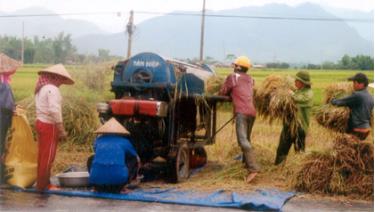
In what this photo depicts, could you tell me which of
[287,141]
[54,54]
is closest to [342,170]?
[287,141]

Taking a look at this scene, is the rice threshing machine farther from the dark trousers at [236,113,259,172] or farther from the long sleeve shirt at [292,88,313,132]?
the long sleeve shirt at [292,88,313,132]

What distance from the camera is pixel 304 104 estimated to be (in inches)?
359

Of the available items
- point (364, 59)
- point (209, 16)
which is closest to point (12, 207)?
point (364, 59)

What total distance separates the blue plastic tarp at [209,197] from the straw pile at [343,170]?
365 millimetres

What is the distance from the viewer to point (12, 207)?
6902mm

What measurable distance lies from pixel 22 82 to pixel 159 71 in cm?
962

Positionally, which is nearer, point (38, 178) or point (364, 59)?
point (38, 178)

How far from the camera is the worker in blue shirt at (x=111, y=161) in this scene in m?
7.47

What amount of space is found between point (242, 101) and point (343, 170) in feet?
5.79

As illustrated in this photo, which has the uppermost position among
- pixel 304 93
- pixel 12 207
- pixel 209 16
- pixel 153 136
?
pixel 209 16

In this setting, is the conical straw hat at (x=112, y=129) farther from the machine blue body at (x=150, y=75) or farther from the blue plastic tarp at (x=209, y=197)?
the machine blue body at (x=150, y=75)

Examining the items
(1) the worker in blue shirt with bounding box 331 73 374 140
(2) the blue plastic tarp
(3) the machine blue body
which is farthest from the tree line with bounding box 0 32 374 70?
(1) the worker in blue shirt with bounding box 331 73 374 140

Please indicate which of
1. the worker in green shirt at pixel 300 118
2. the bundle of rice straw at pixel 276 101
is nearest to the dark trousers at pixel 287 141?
the worker in green shirt at pixel 300 118

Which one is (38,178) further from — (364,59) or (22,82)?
(364,59)
